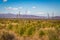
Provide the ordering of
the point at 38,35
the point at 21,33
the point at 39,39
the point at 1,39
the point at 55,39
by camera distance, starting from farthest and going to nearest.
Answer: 1. the point at 21,33
2. the point at 38,35
3. the point at 39,39
4. the point at 55,39
5. the point at 1,39

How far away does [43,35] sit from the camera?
55.5 ft

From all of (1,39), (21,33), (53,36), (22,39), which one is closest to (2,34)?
(1,39)

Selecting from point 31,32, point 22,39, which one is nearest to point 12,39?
point 22,39

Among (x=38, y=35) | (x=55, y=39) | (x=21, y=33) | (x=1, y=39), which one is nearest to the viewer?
(x=1, y=39)

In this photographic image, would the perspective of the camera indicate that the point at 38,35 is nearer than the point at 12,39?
No

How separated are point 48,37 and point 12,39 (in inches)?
108

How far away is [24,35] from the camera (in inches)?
697

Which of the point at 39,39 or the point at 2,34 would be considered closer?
the point at 2,34

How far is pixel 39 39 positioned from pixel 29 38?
942mm

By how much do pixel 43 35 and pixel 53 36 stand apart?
8.04 feet

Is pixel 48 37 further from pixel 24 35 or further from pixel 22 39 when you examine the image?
pixel 24 35

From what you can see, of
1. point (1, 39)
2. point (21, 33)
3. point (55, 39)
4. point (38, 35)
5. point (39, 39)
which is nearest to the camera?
point (1, 39)

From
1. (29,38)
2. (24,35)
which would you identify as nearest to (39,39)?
(29,38)

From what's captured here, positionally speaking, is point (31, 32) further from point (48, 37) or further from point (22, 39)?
point (48, 37)
